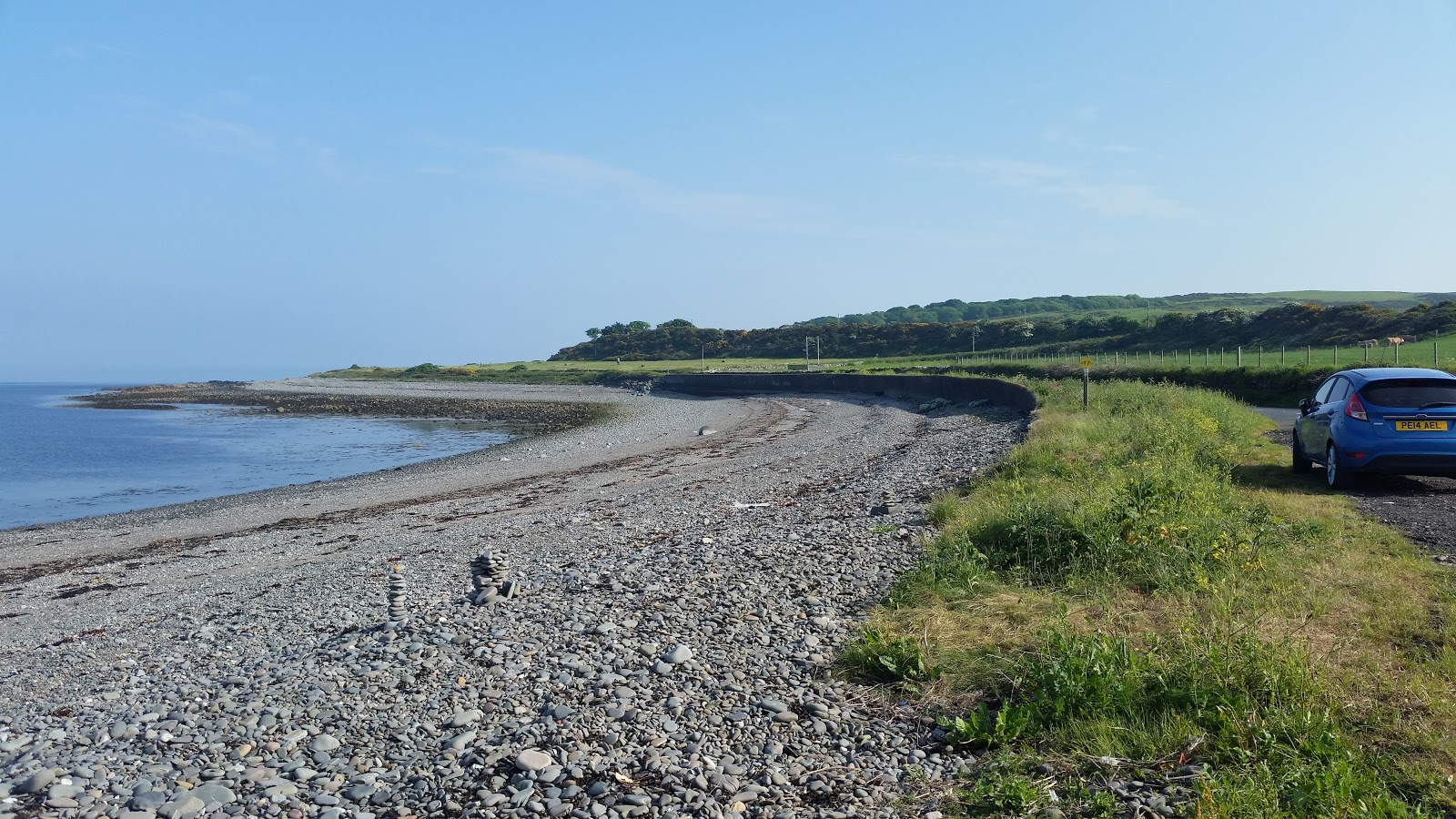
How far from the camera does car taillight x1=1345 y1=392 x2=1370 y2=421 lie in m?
11.6

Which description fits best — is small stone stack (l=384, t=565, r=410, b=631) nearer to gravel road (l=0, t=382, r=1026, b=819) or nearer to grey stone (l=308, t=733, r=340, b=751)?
gravel road (l=0, t=382, r=1026, b=819)

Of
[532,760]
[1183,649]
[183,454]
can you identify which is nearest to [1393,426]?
[1183,649]

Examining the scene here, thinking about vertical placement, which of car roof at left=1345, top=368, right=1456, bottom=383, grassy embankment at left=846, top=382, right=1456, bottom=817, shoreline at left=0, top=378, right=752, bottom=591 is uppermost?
car roof at left=1345, top=368, right=1456, bottom=383

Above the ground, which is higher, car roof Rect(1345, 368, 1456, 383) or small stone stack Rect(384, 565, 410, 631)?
car roof Rect(1345, 368, 1456, 383)

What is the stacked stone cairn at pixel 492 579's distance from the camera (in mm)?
8524

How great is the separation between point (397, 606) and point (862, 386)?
173 ft

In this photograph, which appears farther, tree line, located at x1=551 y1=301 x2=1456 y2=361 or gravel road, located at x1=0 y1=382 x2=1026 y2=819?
tree line, located at x1=551 y1=301 x2=1456 y2=361

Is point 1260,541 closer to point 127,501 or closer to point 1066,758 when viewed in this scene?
point 1066,758

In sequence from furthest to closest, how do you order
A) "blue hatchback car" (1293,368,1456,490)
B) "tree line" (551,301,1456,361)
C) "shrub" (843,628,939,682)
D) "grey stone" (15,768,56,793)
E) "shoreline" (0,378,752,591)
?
"tree line" (551,301,1456,361) < "shoreline" (0,378,752,591) < "blue hatchback car" (1293,368,1456,490) < "shrub" (843,628,939,682) < "grey stone" (15,768,56,793)

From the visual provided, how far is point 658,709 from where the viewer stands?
217 inches

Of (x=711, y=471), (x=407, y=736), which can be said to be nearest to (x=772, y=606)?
(x=407, y=736)

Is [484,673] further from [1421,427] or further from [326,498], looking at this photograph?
[326,498]

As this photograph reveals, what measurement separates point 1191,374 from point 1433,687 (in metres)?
38.6

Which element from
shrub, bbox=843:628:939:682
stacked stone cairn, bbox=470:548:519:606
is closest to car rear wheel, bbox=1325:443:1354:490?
shrub, bbox=843:628:939:682
